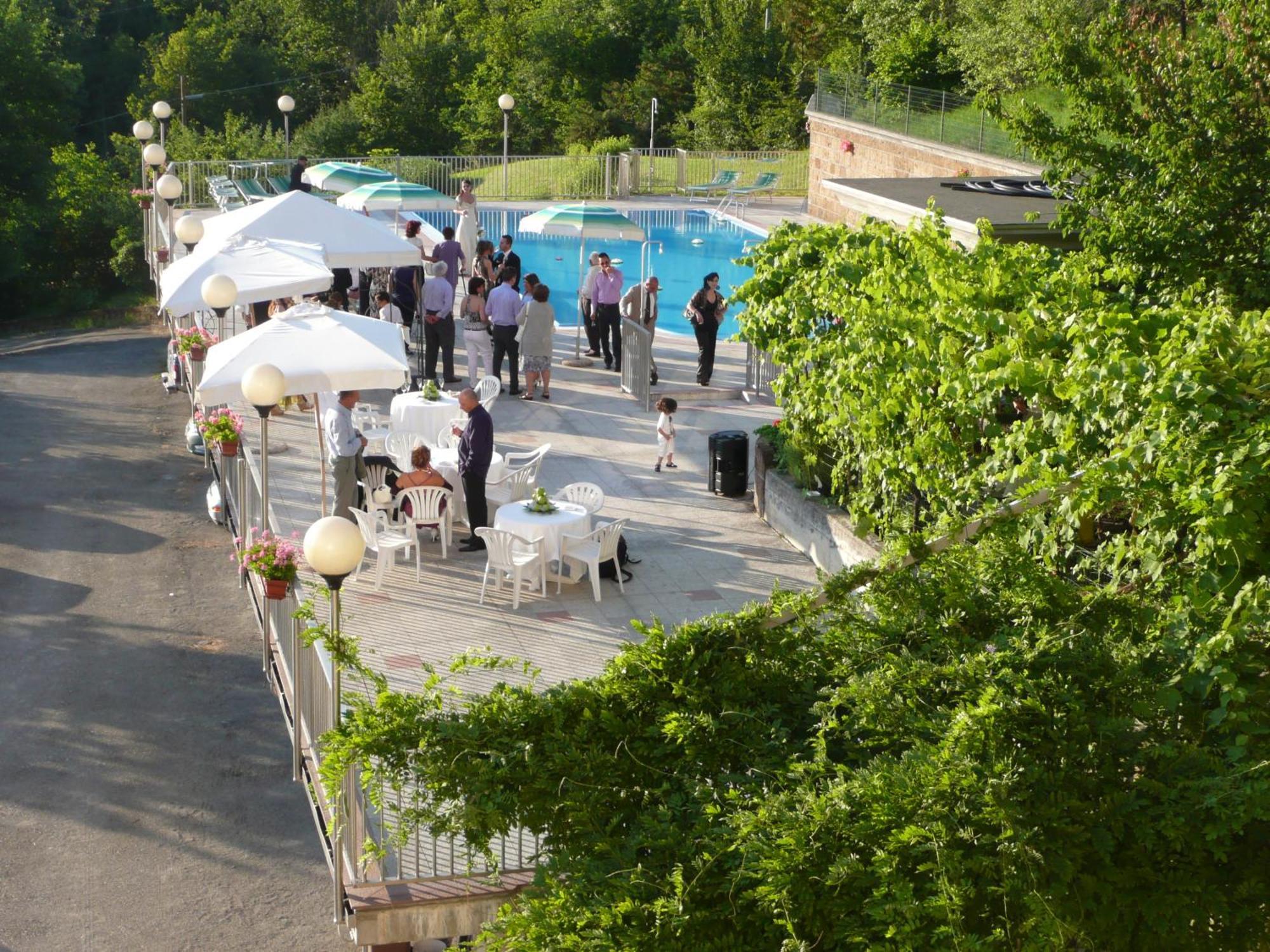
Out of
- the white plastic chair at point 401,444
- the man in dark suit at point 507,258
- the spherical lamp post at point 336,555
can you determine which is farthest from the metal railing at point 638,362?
the spherical lamp post at point 336,555

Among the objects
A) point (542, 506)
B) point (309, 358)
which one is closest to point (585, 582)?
point (542, 506)

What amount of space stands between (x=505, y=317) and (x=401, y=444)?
3.96m

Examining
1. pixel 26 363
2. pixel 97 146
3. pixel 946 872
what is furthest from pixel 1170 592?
pixel 97 146

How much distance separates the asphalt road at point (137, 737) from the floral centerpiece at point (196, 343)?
1.58 m

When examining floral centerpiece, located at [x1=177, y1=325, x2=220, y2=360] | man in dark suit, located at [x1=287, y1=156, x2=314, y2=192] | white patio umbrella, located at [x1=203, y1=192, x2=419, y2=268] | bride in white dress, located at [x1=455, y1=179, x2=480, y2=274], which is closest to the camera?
floral centerpiece, located at [x1=177, y1=325, x2=220, y2=360]

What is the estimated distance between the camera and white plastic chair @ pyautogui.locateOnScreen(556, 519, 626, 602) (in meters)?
11.8

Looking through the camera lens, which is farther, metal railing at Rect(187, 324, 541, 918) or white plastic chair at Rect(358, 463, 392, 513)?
white plastic chair at Rect(358, 463, 392, 513)

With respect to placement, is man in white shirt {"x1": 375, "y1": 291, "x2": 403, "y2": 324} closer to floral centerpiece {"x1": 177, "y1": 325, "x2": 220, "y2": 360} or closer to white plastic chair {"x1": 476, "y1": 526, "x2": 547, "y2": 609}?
floral centerpiece {"x1": 177, "y1": 325, "x2": 220, "y2": 360}

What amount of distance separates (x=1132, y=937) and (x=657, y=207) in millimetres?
32574

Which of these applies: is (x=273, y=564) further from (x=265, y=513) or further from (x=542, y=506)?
(x=542, y=506)

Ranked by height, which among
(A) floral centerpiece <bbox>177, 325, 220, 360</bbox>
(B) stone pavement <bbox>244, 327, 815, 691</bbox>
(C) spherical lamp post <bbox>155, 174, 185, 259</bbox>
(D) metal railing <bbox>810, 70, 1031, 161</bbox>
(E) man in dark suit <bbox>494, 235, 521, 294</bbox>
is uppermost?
(D) metal railing <bbox>810, 70, 1031, 161</bbox>

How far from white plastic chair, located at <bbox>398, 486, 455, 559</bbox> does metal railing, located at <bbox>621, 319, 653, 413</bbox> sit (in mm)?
5337

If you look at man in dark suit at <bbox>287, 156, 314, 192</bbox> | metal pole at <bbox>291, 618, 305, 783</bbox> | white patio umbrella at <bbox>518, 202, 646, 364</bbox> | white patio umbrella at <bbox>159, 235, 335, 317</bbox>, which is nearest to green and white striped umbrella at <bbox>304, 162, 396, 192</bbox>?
man in dark suit at <bbox>287, 156, 314, 192</bbox>

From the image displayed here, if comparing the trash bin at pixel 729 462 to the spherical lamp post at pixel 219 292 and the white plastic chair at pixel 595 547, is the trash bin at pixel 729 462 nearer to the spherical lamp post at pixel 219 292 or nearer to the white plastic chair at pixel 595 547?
the white plastic chair at pixel 595 547
